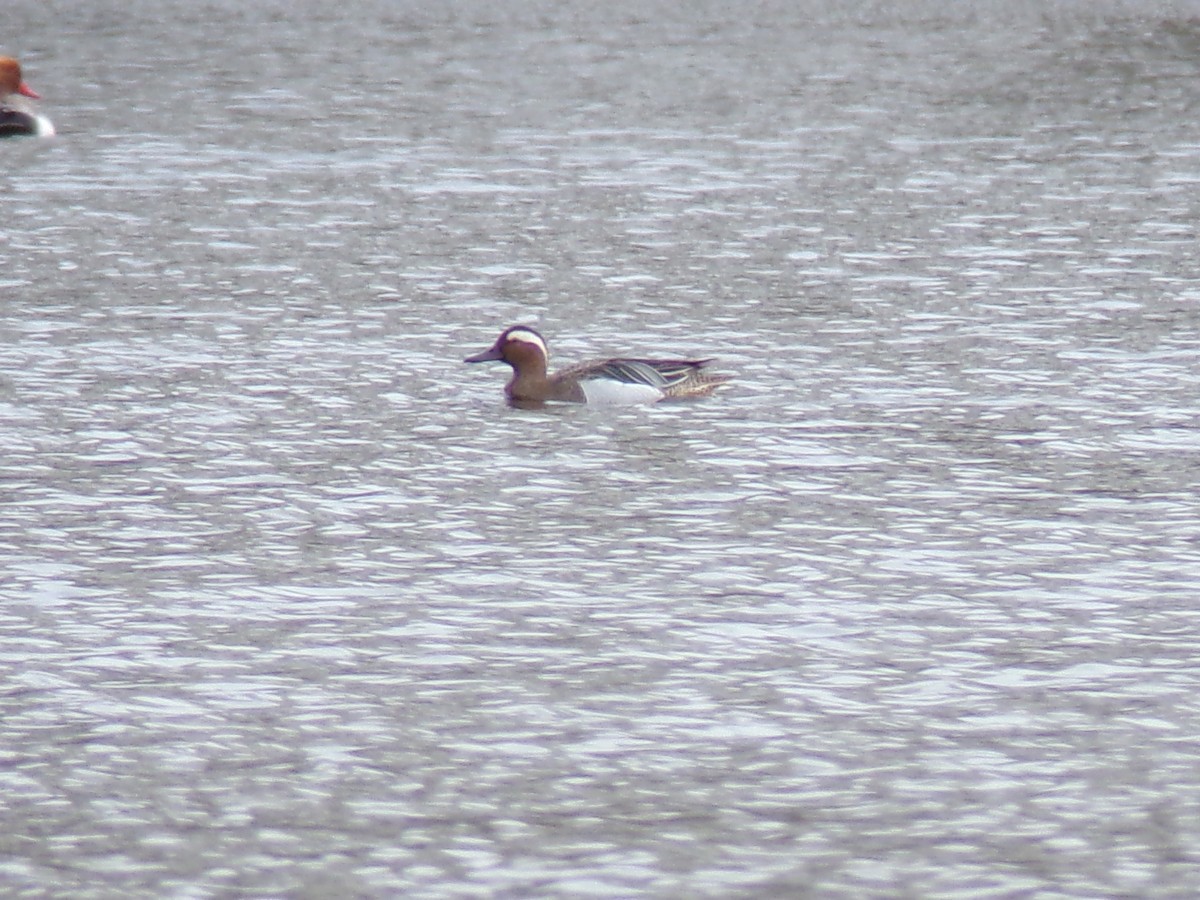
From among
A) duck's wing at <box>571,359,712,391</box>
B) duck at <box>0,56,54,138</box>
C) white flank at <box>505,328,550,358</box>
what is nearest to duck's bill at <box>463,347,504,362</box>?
white flank at <box>505,328,550,358</box>

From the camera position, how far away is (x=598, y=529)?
15.3 metres

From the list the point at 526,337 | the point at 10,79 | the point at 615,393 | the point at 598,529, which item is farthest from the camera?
the point at 10,79

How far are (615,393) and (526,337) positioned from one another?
0.93 metres

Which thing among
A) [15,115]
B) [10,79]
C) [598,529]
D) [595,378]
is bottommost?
[598,529]

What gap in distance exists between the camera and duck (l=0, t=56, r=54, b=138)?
37.0 metres

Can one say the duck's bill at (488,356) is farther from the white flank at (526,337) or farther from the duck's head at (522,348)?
the white flank at (526,337)

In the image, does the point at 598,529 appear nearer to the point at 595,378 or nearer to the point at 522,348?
the point at 595,378

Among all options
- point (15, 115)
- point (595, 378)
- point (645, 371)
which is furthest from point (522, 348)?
point (15, 115)

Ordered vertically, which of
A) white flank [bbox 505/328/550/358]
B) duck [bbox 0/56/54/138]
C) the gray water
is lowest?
the gray water

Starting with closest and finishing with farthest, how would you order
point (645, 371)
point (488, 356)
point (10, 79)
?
1. point (645, 371)
2. point (488, 356)
3. point (10, 79)

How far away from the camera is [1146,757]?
35.9 feet

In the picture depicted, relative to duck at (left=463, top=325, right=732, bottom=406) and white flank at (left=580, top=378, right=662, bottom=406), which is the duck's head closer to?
duck at (left=463, top=325, right=732, bottom=406)

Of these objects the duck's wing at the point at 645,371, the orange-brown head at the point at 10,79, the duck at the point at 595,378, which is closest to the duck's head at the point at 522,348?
the duck at the point at 595,378

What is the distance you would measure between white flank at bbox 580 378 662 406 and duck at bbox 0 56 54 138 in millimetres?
19663
